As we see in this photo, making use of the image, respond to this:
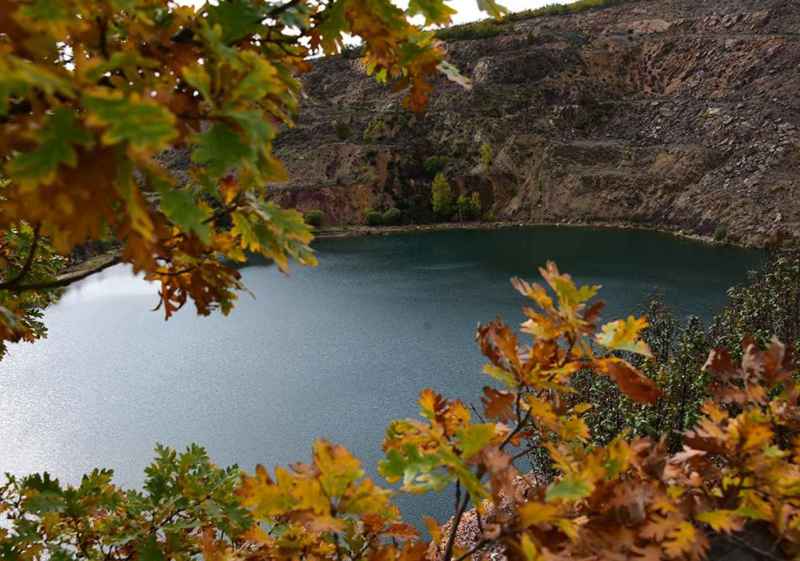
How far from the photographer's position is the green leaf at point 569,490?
105 cm

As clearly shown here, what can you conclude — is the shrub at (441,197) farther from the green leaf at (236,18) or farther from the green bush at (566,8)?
the green leaf at (236,18)

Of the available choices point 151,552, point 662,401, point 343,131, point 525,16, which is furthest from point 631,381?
point 525,16

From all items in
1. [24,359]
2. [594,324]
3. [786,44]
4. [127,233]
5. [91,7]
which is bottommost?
[24,359]

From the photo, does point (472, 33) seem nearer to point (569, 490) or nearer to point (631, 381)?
point (631, 381)

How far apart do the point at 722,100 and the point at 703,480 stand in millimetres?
46636

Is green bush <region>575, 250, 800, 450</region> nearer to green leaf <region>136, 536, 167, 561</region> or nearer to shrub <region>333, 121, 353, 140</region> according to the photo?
green leaf <region>136, 536, 167, 561</region>

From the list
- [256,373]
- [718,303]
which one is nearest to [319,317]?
[256,373]

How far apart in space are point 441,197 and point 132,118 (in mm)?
40482

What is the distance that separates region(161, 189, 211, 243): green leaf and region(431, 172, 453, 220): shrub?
40.1 m

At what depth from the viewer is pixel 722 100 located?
41156mm

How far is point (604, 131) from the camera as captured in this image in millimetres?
43438

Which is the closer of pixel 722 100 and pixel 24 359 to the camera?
pixel 24 359

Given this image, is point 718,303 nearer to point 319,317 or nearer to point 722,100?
point 319,317

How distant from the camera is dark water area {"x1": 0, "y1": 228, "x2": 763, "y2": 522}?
1411 cm
